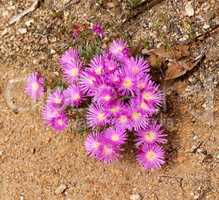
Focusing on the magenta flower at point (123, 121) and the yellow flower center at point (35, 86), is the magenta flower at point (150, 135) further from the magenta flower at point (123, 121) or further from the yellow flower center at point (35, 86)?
the yellow flower center at point (35, 86)

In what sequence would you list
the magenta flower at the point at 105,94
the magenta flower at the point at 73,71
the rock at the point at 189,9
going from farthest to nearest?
the rock at the point at 189,9
the magenta flower at the point at 73,71
the magenta flower at the point at 105,94

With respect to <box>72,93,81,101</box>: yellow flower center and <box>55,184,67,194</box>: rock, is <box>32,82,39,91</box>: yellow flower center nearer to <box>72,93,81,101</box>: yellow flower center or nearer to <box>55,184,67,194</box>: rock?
<box>72,93,81,101</box>: yellow flower center

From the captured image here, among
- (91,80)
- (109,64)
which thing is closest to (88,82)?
(91,80)

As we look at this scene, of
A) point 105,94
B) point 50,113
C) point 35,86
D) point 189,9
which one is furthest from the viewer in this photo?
point 189,9

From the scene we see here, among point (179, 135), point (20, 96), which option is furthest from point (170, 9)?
point (20, 96)

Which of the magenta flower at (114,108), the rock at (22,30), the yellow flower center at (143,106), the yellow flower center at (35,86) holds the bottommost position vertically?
the yellow flower center at (143,106)

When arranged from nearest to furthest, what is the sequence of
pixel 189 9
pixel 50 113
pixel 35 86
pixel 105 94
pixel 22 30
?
pixel 105 94 < pixel 50 113 < pixel 35 86 < pixel 189 9 < pixel 22 30

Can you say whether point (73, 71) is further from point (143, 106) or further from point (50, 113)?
point (143, 106)

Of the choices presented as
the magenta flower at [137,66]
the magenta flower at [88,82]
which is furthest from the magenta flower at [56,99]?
the magenta flower at [137,66]
